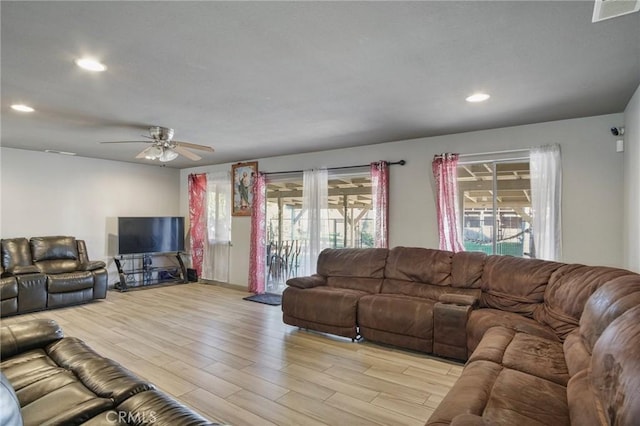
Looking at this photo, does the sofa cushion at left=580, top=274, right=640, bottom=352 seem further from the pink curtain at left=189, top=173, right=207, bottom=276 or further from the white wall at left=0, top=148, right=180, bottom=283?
the white wall at left=0, top=148, right=180, bottom=283

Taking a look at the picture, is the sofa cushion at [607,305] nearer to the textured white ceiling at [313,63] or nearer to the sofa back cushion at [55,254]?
the textured white ceiling at [313,63]

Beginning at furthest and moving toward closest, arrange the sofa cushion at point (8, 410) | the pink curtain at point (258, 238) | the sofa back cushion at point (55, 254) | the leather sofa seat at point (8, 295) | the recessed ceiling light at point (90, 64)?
the pink curtain at point (258, 238) < the sofa back cushion at point (55, 254) < the leather sofa seat at point (8, 295) < the recessed ceiling light at point (90, 64) < the sofa cushion at point (8, 410)

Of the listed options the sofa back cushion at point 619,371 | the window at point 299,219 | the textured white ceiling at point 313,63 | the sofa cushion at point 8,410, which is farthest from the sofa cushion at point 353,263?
the sofa cushion at point 8,410

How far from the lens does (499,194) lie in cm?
409

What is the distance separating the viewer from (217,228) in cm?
686

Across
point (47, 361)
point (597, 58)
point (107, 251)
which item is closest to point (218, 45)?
Answer: point (47, 361)

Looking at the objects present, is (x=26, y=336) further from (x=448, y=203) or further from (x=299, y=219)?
(x=448, y=203)

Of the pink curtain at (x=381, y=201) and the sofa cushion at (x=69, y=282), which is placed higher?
the pink curtain at (x=381, y=201)

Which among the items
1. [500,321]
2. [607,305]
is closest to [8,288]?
[500,321]

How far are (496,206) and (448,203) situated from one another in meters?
0.55

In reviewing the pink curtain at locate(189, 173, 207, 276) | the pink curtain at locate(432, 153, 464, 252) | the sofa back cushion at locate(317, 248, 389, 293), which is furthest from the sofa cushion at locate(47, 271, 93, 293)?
the pink curtain at locate(432, 153, 464, 252)

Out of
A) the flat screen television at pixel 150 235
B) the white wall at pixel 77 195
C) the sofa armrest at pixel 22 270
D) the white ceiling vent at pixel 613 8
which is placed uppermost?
the white ceiling vent at pixel 613 8

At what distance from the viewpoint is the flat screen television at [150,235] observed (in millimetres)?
6148

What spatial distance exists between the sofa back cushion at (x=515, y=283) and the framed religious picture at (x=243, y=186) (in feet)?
13.7
